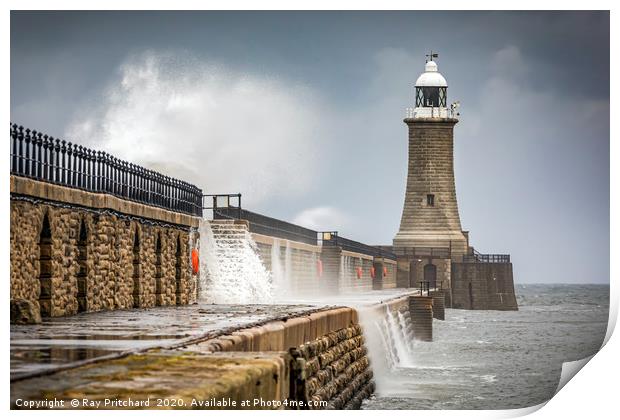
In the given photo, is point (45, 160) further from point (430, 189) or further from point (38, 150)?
point (430, 189)

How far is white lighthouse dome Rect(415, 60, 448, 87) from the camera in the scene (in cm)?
7012

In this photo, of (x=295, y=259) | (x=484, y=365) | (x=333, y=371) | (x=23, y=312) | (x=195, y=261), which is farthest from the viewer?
(x=295, y=259)

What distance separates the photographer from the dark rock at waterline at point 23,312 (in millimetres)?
15766

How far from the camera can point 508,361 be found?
36469 mm

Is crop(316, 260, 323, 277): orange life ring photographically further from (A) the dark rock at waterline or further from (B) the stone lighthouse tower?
(A) the dark rock at waterline

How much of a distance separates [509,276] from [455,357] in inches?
1623

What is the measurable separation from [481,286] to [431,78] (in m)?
14.0

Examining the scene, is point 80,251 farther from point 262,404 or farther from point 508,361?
point 508,361

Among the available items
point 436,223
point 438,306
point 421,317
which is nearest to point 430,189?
point 436,223

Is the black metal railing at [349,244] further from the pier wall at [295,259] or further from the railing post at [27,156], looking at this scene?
the railing post at [27,156]

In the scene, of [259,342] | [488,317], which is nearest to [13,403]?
[259,342]

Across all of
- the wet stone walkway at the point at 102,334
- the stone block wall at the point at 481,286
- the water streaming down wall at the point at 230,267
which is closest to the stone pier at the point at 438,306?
the stone block wall at the point at 481,286

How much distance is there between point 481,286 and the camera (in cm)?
7588

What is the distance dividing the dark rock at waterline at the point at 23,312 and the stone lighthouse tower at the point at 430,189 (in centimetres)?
5359
